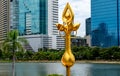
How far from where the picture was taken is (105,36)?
163375mm

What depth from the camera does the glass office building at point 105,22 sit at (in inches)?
6196

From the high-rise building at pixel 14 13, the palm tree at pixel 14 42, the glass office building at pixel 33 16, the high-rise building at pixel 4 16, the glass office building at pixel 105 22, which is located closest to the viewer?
the palm tree at pixel 14 42

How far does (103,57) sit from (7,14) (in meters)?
71.9

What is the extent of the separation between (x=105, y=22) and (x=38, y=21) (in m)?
41.5

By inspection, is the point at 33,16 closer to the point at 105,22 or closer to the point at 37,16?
the point at 37,16

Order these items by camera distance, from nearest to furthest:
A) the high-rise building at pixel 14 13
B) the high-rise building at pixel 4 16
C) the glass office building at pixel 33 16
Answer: the high-rise building at pixel 4 16 < the glass office building at pixel 33 16 < the high-rise building at pixel 14 13

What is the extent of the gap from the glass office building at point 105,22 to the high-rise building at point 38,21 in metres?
28.3

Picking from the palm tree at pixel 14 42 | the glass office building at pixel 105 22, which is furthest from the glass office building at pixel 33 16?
the palm tree at pixel 14 42

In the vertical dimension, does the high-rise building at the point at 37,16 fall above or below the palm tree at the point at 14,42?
above

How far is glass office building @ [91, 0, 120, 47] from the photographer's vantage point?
15738 cm

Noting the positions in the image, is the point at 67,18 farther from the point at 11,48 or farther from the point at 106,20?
the point at 106,20

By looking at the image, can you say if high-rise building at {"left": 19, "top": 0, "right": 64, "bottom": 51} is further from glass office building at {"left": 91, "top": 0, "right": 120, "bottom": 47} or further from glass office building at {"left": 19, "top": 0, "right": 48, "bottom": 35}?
glass office building at {"left": 91, "top": 0, "right": 120, "bottom": 47}

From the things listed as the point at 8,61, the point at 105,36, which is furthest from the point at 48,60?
the point at 105,36

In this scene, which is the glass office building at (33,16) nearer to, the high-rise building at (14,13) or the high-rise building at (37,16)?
the high-rise building at (37,16)
